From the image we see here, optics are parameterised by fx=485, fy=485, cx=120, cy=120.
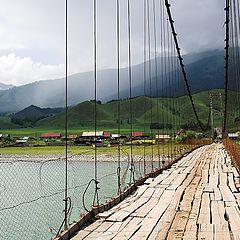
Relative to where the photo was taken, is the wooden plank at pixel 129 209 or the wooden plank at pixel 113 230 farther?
the wooden plank at pixel 129 209

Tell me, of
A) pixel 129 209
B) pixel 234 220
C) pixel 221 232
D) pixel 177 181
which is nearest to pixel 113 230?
pixel 221 232

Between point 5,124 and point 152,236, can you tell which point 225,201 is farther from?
point 5,124

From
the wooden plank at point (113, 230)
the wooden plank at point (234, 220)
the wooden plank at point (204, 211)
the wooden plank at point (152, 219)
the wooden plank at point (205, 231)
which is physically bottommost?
the wooden plank at point (205, 231)

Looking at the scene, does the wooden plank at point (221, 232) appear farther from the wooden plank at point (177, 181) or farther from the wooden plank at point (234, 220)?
the wooden plank at point (177, 181)

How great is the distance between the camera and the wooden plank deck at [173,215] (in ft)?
12.8

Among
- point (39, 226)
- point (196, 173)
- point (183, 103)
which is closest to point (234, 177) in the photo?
point (196, 173)

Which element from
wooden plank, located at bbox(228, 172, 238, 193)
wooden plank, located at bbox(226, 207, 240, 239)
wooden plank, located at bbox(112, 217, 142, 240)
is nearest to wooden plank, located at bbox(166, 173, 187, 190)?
wooden plank, located at bbox(228, 172, 238, 193)

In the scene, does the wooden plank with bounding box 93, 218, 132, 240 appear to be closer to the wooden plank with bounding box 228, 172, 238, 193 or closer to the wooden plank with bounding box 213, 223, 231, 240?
the wooden plank with bounding box 213, 223, 231, 240

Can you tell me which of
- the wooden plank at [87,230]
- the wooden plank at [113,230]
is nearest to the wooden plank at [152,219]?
the wooden plank at [113,230]

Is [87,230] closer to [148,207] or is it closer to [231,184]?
[148,207]

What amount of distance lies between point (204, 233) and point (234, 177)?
4.89 metres

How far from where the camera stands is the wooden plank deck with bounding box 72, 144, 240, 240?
3.91 m

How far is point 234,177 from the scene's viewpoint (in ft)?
28.4

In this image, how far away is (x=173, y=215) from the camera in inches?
187
